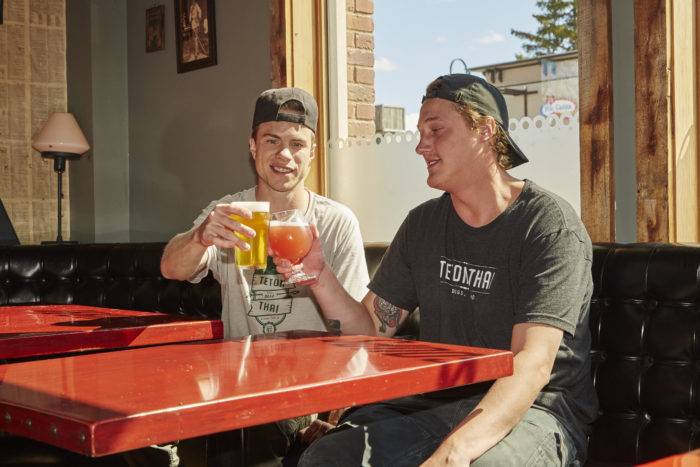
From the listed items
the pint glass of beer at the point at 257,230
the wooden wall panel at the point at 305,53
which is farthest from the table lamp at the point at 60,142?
the pint glass of beer at the point at 257,230

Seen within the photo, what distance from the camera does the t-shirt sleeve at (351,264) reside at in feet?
8.00

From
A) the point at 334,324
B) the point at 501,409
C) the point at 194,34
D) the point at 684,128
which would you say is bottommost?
the point at 501,409

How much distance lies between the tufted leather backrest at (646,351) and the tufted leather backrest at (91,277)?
77.0 inches

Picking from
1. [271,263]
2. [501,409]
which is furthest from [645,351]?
[271,263]

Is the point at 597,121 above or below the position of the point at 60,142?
below

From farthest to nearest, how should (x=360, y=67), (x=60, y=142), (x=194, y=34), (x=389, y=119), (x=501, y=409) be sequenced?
(x=60, y=142) → (x=194, y=34) → (x=360, y=67) → (x=389, y=119) → (x=501, y=409)

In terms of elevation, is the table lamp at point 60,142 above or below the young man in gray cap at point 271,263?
above

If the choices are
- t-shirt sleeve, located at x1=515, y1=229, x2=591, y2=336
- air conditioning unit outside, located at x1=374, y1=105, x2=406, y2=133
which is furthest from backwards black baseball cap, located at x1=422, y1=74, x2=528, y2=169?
air conditioning unit outside, located at x1=374, y1=105, x2=406, y2=133

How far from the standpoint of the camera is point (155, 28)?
4699 millimetres

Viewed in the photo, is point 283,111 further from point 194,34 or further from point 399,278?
point 194,34

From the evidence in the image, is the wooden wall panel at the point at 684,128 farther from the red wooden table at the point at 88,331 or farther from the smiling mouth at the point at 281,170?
the red wooden table at the point at 88,331

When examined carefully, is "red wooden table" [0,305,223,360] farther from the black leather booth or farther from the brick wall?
the brick wall

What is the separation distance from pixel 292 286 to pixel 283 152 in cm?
42

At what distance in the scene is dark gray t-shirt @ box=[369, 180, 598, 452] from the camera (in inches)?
70.1
